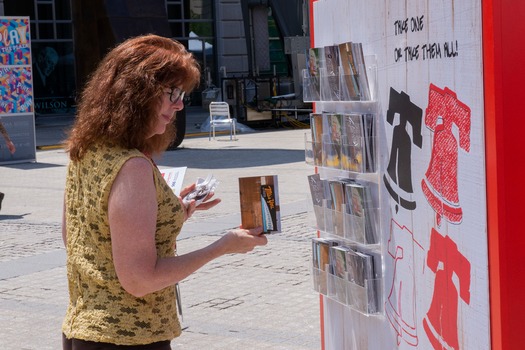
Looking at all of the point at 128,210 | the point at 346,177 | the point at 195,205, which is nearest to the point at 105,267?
the point at 128,210

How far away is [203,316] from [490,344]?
445 cm

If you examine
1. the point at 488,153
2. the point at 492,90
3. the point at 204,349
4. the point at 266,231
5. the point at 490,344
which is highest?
the point at 492,90

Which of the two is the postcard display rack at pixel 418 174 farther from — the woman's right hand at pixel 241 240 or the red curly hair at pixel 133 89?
the red curly hair at pixel 133 89

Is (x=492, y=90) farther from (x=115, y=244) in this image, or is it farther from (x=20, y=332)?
(x=20, y=332)

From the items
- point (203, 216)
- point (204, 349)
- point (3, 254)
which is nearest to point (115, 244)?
point (204, 349)

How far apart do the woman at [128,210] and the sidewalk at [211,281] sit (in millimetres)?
3195

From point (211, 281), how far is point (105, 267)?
5183 mm

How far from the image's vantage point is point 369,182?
3652mm

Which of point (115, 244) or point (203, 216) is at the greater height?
point (115, 244)

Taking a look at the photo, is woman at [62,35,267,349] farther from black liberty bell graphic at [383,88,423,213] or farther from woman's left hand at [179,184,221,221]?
woman's left hand at [179,184,221,221]

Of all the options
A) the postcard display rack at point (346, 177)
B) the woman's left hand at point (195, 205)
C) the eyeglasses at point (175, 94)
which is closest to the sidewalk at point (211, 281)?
the woman's left hand at point (195, 205)

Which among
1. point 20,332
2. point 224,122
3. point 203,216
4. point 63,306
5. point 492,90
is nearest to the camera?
point 492,90

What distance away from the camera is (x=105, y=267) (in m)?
3.09

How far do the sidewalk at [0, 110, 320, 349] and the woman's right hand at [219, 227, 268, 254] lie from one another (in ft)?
10.1
